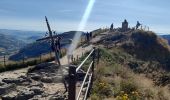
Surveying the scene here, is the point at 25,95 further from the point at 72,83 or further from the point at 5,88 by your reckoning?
the point at 72,83

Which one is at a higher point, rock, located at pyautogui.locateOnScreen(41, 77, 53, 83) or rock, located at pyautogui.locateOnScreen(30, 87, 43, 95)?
rock, located at pyautogui.locateOnScreen(30, 87, 43, 95)

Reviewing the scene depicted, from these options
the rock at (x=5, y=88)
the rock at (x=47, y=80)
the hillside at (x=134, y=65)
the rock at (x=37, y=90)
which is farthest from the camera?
the rock at (x=47, y=80)

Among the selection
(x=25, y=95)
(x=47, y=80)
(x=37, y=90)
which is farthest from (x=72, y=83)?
(x=47, y=80)

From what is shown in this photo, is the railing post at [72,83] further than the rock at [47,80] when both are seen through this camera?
No

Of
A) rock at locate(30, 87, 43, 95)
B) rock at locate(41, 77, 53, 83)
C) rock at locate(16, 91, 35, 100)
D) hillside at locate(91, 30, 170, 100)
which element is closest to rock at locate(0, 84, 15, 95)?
rock at locate(30, 87, 43, 95)

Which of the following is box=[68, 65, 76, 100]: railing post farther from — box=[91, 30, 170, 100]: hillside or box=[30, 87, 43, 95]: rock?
box=[30, 87, 43, 95]: rock

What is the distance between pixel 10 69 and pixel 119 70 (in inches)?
499

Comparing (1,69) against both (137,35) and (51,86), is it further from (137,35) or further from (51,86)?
(137,35)

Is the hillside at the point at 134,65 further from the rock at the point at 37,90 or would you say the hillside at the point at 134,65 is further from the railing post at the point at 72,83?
the railing post at the point at 72,83

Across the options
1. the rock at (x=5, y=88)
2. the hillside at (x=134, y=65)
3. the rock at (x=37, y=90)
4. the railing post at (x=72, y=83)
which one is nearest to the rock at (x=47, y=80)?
the hillside at (x=134, y=65)

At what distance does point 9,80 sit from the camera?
2039 centimetres

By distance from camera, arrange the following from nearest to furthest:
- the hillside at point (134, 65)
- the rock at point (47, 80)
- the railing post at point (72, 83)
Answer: the railing post at point (72, 83) → the hillside at point (134, 65) → the rock at point (47, 80)

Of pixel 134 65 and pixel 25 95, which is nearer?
pixel 25 95

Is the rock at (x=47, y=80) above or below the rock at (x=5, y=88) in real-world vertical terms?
below
